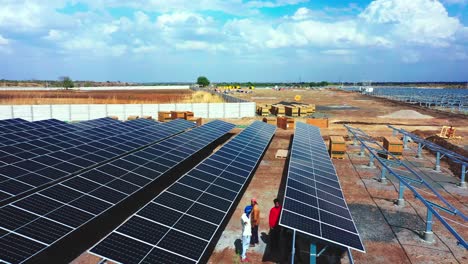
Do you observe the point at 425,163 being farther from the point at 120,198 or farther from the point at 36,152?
the point at 36,152

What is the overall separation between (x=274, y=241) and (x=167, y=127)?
17.0 metres

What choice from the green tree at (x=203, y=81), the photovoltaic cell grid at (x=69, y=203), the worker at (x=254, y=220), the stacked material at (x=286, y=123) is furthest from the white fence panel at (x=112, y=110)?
the green tree at (x=203, y=81)

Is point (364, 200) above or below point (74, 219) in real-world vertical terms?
below

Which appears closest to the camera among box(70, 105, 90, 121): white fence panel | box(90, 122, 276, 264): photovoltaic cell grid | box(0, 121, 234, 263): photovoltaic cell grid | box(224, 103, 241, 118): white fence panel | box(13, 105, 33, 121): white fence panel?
box(90, 122, 276, 264): photovoltaic cell grid

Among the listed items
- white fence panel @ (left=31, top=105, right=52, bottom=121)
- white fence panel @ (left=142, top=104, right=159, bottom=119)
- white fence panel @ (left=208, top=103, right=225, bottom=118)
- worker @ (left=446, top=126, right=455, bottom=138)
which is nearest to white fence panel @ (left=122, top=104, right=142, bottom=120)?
white fence panel @ (left=142, top=104, right=159, bottom=119)

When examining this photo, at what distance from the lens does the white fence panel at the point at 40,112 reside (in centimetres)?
3997

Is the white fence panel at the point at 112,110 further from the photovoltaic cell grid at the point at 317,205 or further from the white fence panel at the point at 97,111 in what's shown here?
the photovoltaic cell grid at the point at 317,205

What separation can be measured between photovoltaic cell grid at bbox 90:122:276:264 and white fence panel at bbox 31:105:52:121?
3315 centimetres

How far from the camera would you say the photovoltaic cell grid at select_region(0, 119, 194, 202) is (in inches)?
476

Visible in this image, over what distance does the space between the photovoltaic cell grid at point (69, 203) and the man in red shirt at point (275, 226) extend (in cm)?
504

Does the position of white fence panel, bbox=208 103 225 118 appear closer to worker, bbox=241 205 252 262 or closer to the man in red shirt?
A: the man in red shirt

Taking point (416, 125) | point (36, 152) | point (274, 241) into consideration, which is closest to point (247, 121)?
point (416, 125)

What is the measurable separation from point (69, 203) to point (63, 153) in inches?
276

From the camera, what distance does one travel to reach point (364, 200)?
656 inches
